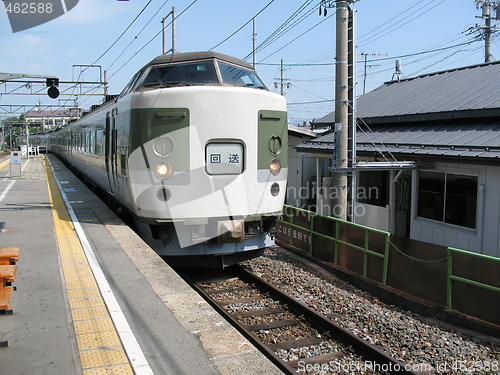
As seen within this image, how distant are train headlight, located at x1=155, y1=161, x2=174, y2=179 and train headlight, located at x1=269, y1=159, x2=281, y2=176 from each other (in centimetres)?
156

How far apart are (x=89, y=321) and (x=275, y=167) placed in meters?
3.94

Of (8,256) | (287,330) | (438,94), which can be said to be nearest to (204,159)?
(287,330)

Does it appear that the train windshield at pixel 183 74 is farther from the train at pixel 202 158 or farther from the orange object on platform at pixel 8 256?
the orange object on platform at pixel 8 256

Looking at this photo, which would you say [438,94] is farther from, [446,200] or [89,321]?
[89,321]

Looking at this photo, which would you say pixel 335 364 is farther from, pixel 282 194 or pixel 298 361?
pixel 282 194

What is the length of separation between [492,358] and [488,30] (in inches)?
1023

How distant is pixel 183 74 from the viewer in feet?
24.9

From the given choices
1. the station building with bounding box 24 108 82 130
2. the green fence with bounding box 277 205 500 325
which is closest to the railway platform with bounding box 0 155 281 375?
the green fence with bounding box 277 205 500 325

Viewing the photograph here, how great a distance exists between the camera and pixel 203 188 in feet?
22.6

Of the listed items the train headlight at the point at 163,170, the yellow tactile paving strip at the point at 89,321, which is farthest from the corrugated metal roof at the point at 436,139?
the yellow tactile paving strip at the point at 89,321

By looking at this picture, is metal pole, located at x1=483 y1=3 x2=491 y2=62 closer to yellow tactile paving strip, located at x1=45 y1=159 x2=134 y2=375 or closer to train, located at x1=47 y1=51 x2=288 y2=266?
train, located at x1=47 y1=51 x2=288 y2=266

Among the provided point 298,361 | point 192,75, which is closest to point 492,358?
point 298,361

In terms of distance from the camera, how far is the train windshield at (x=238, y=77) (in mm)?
7559

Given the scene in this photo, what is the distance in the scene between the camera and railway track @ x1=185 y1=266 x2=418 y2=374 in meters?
5.34
